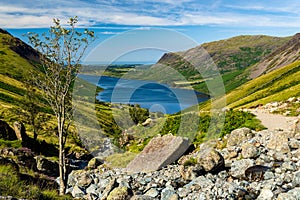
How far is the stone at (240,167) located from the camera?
27.0 metres

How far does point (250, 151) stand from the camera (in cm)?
3031

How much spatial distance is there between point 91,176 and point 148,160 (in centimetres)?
663

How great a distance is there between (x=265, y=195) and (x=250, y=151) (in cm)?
790

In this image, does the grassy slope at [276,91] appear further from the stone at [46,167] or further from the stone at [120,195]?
the stone at [120,195]

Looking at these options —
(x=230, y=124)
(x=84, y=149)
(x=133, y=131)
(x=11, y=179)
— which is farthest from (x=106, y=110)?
(x=11, y=179)

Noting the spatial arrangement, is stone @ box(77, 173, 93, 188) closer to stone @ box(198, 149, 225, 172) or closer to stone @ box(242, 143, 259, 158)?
stone @ box(198, 149, 225, 172)

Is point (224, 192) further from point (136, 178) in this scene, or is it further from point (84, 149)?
point (84, 149)

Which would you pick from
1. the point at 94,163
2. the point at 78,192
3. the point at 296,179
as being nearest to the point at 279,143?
the point at 296,179

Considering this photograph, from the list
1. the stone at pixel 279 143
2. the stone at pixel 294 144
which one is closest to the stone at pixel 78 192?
the stone at pixel 279 143

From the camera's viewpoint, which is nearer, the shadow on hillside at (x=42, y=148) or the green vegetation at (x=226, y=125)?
the green vegetation at (x=226, y=125)

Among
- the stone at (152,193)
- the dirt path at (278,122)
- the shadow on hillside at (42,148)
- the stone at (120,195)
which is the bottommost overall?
the shadow on hillside at (42,148)

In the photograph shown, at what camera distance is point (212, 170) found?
92.2 ft

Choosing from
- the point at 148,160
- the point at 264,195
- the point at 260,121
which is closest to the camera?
the point at 264,195

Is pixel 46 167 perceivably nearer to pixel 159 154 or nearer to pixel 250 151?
pixel 159 154
